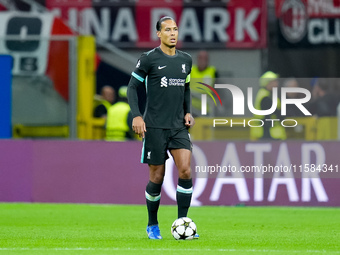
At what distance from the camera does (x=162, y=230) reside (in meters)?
11.1

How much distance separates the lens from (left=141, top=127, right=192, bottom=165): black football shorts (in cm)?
970

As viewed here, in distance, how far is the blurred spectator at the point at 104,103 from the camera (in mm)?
16594

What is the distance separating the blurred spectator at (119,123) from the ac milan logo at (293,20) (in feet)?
19.6

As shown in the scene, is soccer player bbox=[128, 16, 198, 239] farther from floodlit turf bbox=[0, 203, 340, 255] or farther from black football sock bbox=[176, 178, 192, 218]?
floodlit turf bbox=[0, 203, 340, 255]

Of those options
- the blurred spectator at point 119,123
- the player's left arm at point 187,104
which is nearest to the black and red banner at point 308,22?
the blurred spectator at point 119,123

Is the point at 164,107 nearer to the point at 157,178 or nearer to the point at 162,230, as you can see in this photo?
the point at 157,178

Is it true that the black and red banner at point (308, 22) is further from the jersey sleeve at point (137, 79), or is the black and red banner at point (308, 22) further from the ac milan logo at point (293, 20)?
the jersey sleeve at point (137, 79)

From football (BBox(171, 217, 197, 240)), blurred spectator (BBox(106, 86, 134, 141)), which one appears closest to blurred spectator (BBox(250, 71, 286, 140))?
blurred spectator (BBox(106, 86, 134, 141))

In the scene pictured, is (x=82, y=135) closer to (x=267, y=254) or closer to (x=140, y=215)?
(x=140, y=215)

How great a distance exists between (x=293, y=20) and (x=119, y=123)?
6646 millimetres

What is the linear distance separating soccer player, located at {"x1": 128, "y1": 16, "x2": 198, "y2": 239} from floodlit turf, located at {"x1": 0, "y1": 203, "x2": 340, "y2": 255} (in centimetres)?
66

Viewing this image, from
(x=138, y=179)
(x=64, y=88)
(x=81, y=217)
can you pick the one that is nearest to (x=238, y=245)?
(x=81, y=217)

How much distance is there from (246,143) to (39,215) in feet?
11.7

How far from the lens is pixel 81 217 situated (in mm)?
13016
